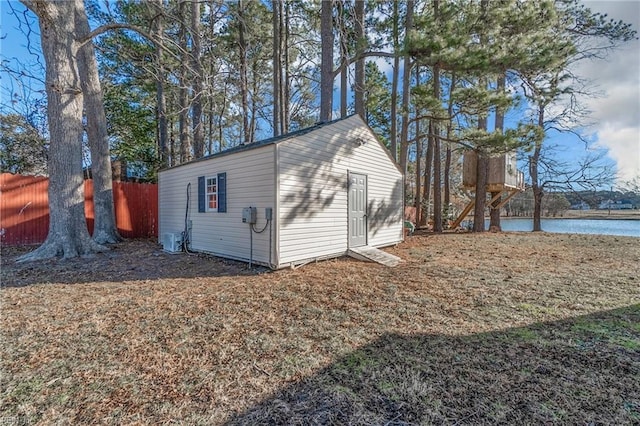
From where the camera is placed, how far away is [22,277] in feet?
15.9

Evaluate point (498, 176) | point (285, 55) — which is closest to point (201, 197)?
point (285, 55)

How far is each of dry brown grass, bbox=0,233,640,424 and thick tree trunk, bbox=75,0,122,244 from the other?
11.1ft

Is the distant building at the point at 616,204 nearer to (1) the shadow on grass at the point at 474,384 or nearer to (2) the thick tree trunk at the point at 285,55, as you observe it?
(2) the thick tree trunk at the point at 285,55

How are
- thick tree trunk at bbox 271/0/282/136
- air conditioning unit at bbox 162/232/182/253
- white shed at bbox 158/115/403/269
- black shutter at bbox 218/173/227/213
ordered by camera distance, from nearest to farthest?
white shed at bbox 158/115/403/269 → black shutter at bbox 218/173/227/213 → air conditioning unit at bbox 162/232/182/253 → thick tree trunk at bbox 271/0/282/136

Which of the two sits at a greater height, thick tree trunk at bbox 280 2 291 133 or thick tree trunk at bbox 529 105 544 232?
thick tree trunk at bbox 280 2 291 133

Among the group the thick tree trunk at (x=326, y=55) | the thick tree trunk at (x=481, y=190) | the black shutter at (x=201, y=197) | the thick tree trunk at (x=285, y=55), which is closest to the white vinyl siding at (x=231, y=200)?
the black shutter at (x=201, y=197)

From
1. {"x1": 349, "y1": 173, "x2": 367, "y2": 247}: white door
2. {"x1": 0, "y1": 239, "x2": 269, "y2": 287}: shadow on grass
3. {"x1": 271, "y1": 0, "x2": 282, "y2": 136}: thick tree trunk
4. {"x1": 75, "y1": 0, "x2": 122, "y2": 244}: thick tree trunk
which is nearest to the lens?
{"x1": 0, "y1": 239, "x2": 269, "y2": 287}: shadow on grass

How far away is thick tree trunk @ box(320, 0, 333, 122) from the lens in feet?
29.3

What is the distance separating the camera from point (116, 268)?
566 cm

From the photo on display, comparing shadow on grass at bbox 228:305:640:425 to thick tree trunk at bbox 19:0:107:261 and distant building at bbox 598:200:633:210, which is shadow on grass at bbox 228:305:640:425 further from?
distant building at bbox 598:200:633:210

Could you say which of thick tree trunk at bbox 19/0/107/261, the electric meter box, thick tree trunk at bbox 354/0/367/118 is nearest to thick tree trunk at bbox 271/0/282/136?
thick tree trunk at bbox 354/0/367/118

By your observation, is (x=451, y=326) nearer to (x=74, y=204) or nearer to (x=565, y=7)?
(x=74, y=204)

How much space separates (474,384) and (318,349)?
1246 millimetres

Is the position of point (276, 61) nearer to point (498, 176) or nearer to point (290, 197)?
point (290, 197)
